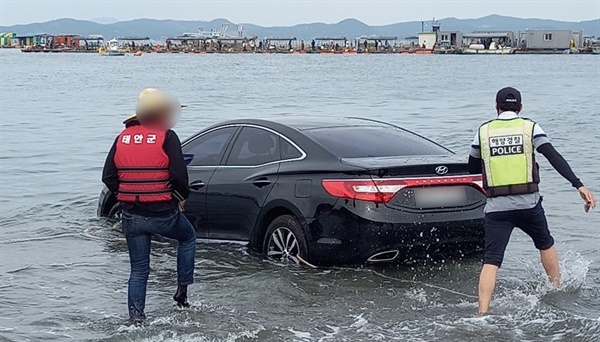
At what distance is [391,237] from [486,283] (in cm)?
107

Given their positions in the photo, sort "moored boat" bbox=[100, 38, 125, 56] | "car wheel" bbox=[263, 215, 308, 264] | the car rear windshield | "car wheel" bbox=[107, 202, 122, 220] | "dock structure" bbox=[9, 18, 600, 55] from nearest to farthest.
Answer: "car wheel" bbox=[263, 215, 308, 264]
the car rear windshield
"car wheel" bbox=[107, 202, 122, 220]
"dock structure" bbox=[9, 18, 600, 55]
"moored boat" bbox=[100, 38, 125, 56]

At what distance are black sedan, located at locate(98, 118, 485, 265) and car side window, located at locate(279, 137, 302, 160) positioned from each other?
0.04 ft

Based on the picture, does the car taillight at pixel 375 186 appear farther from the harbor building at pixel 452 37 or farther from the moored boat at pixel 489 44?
the harbor building at pixel 452 37

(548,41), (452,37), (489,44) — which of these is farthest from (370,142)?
(452,37)

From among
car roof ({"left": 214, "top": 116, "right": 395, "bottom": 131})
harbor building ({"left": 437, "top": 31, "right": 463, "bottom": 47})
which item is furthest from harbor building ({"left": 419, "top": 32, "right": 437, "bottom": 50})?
car roof ({"left": 214, "top": 116, "right": 395, "bottom": 131})

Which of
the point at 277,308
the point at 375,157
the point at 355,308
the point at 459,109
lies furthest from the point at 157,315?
the point at 459,109

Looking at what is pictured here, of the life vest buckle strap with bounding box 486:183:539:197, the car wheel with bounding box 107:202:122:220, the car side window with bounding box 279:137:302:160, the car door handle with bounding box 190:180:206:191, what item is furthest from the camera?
the car wheel with bounding box 107:202:122:220

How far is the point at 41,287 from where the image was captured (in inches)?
323

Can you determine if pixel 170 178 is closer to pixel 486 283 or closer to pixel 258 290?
pixel 258 290

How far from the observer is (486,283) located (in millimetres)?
6793

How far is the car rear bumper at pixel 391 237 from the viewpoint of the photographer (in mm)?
7629

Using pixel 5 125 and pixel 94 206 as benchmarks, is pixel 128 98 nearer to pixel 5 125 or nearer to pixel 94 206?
pixel 5 125

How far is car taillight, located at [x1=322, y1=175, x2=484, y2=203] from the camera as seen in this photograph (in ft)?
24.9

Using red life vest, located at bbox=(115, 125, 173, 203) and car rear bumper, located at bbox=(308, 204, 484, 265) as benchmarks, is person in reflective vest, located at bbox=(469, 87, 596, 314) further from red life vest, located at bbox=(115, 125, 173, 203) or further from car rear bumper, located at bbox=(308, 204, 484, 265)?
red life vest, located at bbox=(115, 125, 173, 203)
